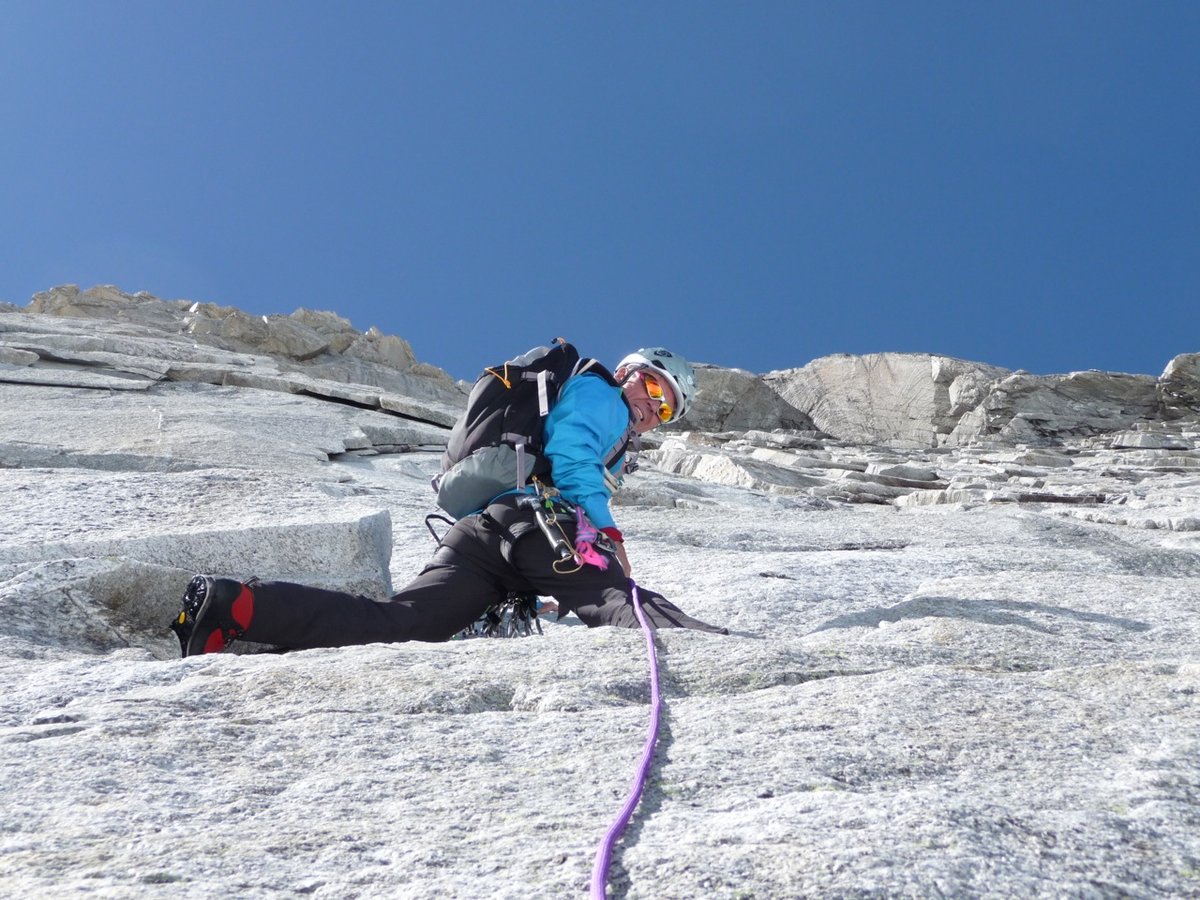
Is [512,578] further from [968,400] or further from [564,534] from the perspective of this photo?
[968,400]

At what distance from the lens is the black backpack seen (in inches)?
211

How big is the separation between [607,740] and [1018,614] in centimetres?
331

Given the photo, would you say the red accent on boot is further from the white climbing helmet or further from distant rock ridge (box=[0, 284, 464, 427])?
distant rock ridge (box=[0, 284, 464, 427])

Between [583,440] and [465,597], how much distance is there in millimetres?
1073

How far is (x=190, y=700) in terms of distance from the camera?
10.3 feet

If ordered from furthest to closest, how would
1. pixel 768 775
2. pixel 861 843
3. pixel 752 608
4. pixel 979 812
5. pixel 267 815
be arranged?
1. pixel 752 608
2. pixel 768 775
3. pixel 267 815
4. pixel 979 812
5. pixel 861 843

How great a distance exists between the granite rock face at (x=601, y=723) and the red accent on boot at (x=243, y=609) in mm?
409

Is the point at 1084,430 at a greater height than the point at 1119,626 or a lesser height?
greater

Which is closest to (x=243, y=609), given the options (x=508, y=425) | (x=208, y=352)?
(x=508, y=425)

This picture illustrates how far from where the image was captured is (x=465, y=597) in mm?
5027

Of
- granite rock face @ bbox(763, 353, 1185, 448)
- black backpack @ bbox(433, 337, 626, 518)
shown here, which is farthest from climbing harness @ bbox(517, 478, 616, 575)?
granite rock face @ bbox(763, 353, 1185, 448)

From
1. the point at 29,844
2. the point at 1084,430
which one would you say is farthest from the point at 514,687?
the point at 1084,430

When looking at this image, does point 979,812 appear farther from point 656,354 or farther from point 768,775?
point 656,354

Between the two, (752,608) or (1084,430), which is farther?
(1084,430)
